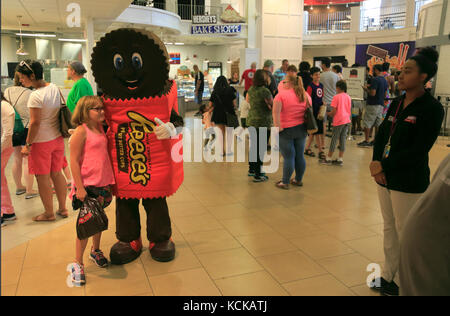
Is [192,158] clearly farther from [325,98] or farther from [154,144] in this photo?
[154,144]

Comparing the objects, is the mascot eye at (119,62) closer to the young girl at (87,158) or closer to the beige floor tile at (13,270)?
the young girl at (87,158)

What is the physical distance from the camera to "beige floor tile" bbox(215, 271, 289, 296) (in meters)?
2.77

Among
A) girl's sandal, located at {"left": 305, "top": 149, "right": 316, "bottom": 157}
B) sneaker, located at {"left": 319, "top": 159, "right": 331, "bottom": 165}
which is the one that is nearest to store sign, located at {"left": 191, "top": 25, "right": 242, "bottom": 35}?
girl's sandal, located at {"left": 305, "top": 149, "right": 316, "bottom": 157}

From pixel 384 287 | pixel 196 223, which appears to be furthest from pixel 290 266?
pixel 196 223

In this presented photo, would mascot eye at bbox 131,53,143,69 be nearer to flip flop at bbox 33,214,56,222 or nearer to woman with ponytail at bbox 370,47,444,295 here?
woman with ponytail at bbox 370,47,444,295

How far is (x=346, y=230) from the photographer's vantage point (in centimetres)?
399

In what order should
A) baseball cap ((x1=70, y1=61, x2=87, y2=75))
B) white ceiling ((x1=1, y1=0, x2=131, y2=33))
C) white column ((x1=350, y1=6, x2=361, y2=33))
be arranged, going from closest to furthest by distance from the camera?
baseball cap ((x1=70, y1=61, x2=87, y2=75)) < white ceiling ((x1=1, y1=0, x2=131, y2=33)) < white column ((x1=350, y1=6, x2=361, y2=33))

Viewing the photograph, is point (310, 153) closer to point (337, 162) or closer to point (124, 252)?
point (337, 162)

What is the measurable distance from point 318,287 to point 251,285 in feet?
1.68

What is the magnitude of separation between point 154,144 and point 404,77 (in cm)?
197

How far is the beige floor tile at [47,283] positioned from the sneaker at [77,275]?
49mm

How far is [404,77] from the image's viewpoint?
2.60 m

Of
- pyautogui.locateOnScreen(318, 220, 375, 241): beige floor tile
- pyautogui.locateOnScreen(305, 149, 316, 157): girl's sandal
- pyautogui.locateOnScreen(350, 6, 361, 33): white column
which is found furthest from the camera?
pyautogui.locateOnScreen(350, 6, 361, 33): white column

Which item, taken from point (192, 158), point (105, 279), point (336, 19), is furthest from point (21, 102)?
point (336, 19)
